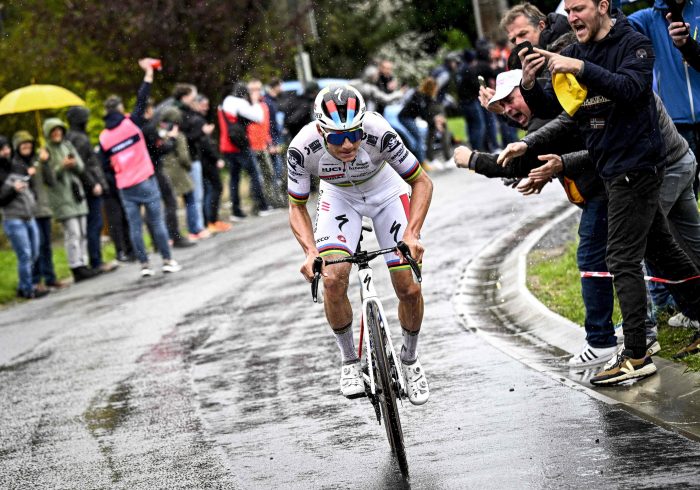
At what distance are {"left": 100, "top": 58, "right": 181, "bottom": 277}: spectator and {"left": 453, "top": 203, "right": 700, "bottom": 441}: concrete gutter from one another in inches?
199

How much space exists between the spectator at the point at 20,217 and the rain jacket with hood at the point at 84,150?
38.9 inches

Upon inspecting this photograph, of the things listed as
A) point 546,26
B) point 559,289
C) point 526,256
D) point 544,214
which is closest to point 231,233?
point 544,214

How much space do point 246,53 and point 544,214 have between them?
41.9ft

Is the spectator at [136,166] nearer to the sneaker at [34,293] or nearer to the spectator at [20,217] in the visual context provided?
the spectator at [20,217]

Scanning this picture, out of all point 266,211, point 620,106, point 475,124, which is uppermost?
point 620,106

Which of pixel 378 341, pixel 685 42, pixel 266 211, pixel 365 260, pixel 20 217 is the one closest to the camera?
pixel 378 341

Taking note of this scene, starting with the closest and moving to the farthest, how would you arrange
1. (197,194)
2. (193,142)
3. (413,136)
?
(197,194), (193,142), (413,136)

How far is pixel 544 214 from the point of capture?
18.0m

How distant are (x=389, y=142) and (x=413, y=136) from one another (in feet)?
59.0

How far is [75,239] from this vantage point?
19.6 meters

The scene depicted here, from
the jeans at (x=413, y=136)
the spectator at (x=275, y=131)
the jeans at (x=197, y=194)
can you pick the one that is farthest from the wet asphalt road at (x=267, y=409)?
the jeans at (x=413, y=136)

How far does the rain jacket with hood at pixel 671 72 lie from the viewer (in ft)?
31.9

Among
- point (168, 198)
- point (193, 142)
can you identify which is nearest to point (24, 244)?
point (168, 198)

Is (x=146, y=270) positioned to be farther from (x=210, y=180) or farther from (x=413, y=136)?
(x=413, y=136)
